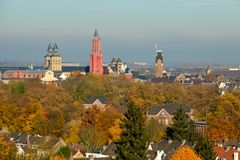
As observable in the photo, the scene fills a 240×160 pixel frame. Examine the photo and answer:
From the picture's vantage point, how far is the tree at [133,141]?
3173 cm

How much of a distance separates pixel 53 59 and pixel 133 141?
501 feet

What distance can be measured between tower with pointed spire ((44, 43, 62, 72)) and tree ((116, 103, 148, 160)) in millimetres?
145896

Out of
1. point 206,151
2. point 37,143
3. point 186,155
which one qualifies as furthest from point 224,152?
point 37,143

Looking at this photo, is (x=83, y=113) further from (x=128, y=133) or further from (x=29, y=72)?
(x=29, y=72)

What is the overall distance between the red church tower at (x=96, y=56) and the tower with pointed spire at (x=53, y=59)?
75.8 feet

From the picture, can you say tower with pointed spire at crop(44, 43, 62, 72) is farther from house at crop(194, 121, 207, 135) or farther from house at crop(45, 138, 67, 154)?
house at crop(45, 138, 67, 154)

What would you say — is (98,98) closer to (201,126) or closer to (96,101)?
(96,101)

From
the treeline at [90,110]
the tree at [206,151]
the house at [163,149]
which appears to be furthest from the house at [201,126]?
the tree at [206,151]

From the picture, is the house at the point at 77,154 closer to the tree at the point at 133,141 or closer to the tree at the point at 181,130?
the tree at the point at 181,130

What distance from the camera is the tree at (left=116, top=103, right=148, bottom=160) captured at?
3173 cm

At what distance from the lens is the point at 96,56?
15638 cm

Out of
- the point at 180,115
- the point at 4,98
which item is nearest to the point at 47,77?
the point at 4,98

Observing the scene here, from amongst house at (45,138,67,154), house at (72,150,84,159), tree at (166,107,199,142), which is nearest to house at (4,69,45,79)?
house at (45,138,67,154)

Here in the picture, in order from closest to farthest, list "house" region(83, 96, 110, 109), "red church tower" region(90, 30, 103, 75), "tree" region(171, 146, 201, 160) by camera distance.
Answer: "tree" region(171, 146, 201, 160) < "house" region(83, 96, 110, 109) < "red church tower" region(90, 30, 103, 75)
